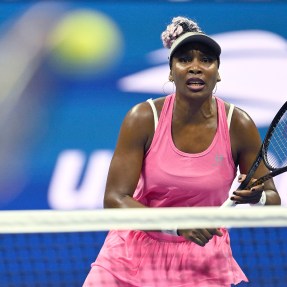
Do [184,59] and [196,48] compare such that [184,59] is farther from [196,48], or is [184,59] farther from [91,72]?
[91,72]

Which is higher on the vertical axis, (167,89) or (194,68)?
(167,89)

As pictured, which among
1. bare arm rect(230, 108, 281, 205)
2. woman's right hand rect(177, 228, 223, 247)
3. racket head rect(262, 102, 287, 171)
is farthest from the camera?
bare arm rect(230, 108, 281, 205)

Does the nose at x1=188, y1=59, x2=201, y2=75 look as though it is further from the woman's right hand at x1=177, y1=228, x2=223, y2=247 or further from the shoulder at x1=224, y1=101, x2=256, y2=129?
the woman's right hand at x1=177, y1=228, x2=223, y2=247

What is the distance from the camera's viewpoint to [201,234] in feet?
11.6

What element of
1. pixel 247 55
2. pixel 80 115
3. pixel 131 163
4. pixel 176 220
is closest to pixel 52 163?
pixel 80 115

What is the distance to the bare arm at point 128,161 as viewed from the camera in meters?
3.81

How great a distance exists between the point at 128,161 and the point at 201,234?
18.6 inches

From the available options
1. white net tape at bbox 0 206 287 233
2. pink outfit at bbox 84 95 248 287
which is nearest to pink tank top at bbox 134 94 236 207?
pink outfit at bbox 84 95 248 287

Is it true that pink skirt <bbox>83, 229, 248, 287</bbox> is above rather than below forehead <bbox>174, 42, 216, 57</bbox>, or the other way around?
below

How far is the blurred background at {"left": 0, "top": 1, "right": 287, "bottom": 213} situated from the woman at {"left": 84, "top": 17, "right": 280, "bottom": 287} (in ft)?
5.96

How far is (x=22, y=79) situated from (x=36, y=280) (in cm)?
141

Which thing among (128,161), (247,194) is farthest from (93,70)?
(247,194)

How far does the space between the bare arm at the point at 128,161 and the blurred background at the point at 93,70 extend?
1.83m

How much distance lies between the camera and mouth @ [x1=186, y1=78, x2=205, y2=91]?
12.5ft
